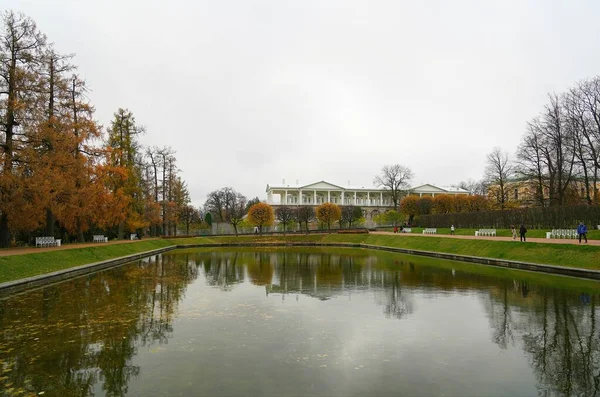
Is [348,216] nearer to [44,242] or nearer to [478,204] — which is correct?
[478,204]

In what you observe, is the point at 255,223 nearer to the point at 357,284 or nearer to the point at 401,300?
the point at 357,284

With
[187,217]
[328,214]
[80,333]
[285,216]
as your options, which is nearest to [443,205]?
[328,214]

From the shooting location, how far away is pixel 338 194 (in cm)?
9756

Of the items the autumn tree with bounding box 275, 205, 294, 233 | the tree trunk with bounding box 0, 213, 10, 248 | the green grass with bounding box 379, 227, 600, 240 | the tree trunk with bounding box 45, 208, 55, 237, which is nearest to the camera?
the tree trunk with bounding box 0, 213, 10, 248

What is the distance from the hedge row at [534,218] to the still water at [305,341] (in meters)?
18.1

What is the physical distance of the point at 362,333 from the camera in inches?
342

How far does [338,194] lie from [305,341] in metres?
90.0

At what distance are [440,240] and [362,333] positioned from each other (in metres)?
27.3

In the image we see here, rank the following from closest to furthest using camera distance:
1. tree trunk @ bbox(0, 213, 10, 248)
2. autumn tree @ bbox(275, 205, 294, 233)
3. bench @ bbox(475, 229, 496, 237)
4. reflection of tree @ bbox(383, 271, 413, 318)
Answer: reflection of tree @ bbox(383, 271, 413, 318) → tree trunk @ bbox(0, 213, 10, 248) → bench @ bbox(475, 229, 496, 237) → autumn tree @ bbox(275, 205, 294, 233)

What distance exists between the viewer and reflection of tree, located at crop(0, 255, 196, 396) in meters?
6.29

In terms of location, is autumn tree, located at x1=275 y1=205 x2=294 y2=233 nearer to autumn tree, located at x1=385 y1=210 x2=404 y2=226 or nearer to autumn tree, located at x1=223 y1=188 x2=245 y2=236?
autumn tree, located at x1=385 y1=210 x2=404 y2=226

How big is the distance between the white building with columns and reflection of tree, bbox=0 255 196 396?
7665 cm

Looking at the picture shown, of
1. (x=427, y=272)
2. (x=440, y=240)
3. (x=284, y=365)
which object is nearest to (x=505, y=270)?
(x=427, y=272)

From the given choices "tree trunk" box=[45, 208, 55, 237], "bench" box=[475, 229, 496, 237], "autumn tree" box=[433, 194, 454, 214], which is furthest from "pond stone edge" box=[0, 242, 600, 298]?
"autumn tree" box=[433, 194, 454, 214]
